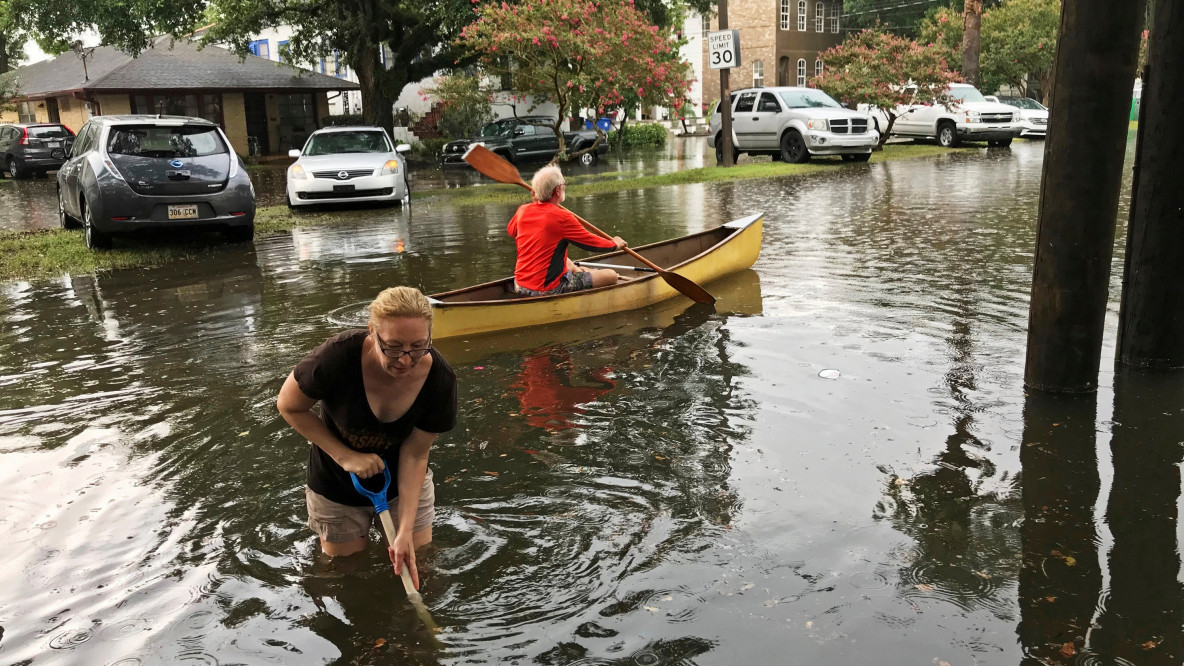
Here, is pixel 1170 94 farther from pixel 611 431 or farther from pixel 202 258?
pixel 202 258

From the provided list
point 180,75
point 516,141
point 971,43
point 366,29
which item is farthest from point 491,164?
point 180,75

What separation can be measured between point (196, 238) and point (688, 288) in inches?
359

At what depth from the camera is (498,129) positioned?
1240 inches

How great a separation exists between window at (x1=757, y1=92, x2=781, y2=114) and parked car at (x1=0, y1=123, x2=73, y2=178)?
21.7 metres

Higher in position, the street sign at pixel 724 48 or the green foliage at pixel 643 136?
the street sign at pixel 724 48

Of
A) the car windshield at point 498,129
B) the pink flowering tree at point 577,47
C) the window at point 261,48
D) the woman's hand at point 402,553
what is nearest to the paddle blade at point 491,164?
the woman's hand at point 402,553

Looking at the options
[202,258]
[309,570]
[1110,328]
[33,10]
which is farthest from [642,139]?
[309,570]

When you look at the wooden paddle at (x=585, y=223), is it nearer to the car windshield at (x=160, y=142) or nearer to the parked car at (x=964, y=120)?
the car windshield at (x=160, y=142)

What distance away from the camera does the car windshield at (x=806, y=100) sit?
26.4 m

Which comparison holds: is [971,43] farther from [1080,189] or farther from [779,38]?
[1080,189]

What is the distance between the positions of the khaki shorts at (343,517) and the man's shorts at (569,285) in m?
4.59

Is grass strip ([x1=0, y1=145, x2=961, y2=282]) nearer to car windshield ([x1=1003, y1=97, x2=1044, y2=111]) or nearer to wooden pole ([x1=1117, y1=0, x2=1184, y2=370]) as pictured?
car windshield ([x1=1003, y1=97, x2=1044, y2=111])

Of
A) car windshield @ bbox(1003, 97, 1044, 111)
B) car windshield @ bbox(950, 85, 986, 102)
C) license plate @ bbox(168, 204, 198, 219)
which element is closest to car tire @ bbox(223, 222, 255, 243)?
license plate @ bbox(168, 204, 198, 219)

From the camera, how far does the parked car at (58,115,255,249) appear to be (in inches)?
512
